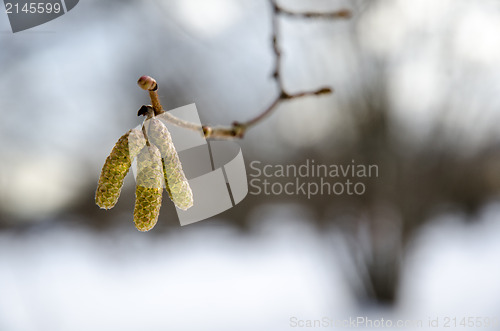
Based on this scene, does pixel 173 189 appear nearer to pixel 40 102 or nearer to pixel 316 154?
pixel 40 102

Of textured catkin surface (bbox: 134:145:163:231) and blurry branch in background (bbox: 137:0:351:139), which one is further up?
blurry branch in background (bbox: 137:0:351:139)

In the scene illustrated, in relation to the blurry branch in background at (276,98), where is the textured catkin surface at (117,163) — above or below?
below

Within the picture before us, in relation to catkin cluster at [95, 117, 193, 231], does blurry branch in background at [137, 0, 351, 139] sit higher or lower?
higher

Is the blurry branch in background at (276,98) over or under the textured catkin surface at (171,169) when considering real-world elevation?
over
